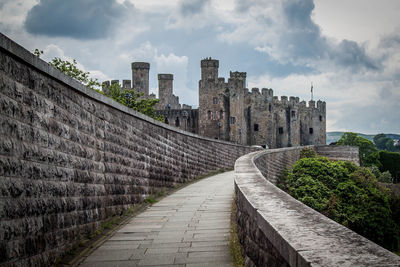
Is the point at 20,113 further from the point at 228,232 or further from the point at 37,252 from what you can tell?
the point at 228,232

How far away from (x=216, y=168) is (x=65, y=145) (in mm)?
15384

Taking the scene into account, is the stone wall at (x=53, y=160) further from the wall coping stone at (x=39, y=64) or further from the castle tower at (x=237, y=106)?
the castle tower at (x=237, y=106)

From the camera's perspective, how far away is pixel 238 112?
45.1m

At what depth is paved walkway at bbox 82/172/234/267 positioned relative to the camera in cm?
492

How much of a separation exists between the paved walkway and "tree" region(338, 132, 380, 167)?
50.9m

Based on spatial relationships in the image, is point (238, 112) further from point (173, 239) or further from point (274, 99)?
point (173, 239)

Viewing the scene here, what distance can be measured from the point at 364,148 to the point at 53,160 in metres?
58.4

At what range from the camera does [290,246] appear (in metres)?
2.29

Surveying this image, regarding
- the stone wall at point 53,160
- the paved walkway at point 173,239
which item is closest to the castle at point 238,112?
the paved walkway at point 173,239

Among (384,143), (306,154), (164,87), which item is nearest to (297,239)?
(306,154)

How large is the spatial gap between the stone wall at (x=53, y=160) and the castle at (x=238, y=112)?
108 feet

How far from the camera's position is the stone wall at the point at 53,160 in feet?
12.7

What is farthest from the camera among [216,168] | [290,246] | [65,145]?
[216,168]

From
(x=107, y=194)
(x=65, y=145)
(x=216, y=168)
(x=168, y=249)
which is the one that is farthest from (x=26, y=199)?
(x=216, y=168)
